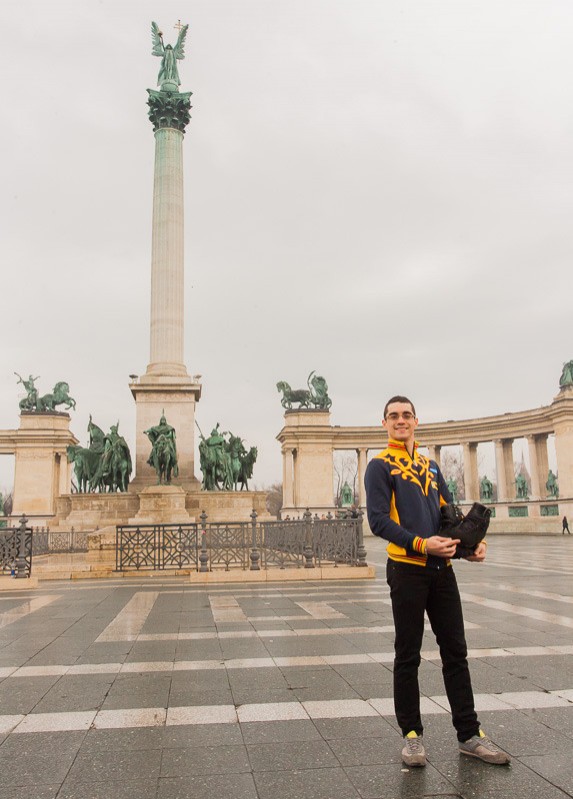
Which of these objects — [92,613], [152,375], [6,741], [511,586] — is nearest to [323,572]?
[511,586]

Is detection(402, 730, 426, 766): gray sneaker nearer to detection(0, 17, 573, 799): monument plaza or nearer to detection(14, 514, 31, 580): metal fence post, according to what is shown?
detection(0, 17, 573, 799): monument plaza

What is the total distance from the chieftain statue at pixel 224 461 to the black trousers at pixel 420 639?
30203mm

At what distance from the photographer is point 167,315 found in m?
37.4

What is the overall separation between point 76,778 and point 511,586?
13282mm

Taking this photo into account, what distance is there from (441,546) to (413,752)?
4.29 ft

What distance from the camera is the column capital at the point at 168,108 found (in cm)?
4038

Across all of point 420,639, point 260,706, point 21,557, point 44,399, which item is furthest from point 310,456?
point 420,639

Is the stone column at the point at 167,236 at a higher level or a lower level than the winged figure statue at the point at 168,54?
lower

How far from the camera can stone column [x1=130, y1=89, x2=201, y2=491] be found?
35094mm

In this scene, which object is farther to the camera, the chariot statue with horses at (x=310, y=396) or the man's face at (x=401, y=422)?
the chariot statue with horses at (x=310, y=396)

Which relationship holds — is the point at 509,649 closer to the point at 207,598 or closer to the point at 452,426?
the point at 207,598

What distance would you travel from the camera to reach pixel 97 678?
23.0 ft

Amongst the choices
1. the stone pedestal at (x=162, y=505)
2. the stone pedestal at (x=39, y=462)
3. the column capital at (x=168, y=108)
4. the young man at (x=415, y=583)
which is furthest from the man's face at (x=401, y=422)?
the stone pedestal at (x=39, y=462)

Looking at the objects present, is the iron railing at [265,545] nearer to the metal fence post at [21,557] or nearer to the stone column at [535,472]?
the metal fence post at [21,557]
